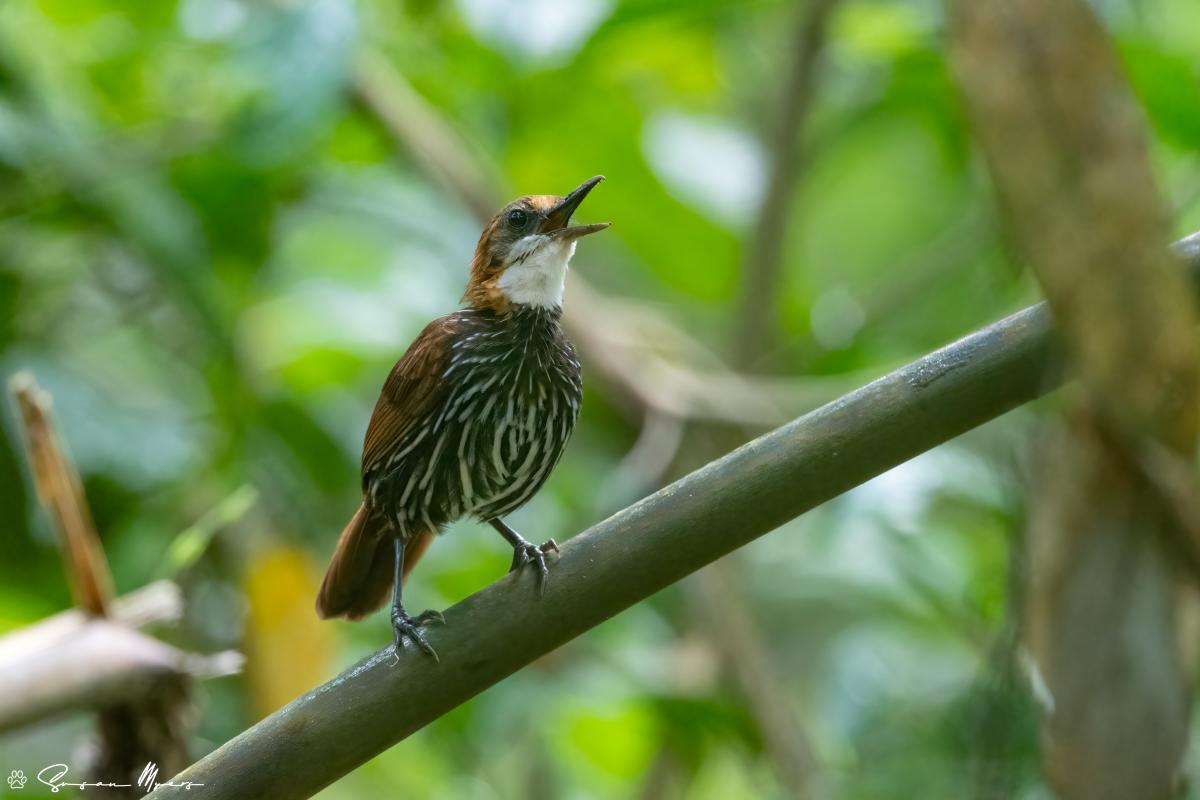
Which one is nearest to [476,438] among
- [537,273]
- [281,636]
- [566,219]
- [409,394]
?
[409,394]

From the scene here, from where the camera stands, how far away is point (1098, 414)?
2.37 m

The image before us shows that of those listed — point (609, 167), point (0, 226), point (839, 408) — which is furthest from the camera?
point (609, 167)

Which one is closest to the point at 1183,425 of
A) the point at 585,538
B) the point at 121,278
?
the point at 585,538

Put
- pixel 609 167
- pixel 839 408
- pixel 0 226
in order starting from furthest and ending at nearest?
pixel 609 167, pixel 0 226, pixel 839 408

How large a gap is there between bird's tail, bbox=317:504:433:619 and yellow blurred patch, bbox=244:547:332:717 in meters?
0.73

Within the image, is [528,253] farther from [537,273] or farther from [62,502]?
[62,502]

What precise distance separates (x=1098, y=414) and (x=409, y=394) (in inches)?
55.2

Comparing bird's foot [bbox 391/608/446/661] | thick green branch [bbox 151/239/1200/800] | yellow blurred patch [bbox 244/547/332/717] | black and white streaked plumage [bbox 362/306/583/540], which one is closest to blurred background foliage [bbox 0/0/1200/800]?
yellow blurred patch [bbox 244/547/332/717]

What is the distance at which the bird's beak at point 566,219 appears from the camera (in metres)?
3.07

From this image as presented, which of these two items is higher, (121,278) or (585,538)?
(121,278)

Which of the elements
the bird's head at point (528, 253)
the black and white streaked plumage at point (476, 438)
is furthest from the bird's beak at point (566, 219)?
the black and white streaked plumage at point (476, 438)

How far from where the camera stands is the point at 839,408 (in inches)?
77.5

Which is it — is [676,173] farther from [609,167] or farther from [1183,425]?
[1183,425]

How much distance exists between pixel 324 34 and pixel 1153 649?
2661 mm
